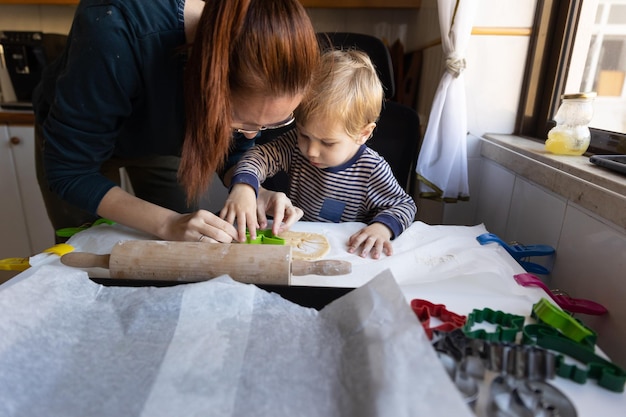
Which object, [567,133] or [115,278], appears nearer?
[115,278]

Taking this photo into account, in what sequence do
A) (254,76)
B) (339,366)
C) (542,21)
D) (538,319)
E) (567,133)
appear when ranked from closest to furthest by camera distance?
(339,366), (538,319), (254,76), (567,133), (542,21)

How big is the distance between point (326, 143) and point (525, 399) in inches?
25.7

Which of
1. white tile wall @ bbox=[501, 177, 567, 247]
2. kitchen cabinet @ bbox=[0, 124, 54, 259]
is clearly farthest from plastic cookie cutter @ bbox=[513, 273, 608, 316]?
kitchen cabinet @ bbox=[0, 124, 54, 259]

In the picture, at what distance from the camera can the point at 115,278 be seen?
1.75 feet

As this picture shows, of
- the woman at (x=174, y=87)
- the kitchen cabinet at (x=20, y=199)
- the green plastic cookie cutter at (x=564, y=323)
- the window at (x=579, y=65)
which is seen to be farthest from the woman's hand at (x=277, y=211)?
the kitchen cabinet at (x=20, y=199)

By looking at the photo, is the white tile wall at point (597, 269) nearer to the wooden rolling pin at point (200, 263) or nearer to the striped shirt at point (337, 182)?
the striped shirt at point (337, 182)

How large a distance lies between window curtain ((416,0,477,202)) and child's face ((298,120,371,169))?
1.08ft

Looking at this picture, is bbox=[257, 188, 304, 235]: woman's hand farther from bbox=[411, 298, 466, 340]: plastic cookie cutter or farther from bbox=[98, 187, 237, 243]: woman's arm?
bbox=[411, 298, 466, 340]: plastic cookie cutter

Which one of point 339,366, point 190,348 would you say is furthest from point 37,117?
point 339,366

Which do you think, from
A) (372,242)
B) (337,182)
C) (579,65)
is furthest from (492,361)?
(579,65)

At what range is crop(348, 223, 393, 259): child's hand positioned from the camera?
0.70m

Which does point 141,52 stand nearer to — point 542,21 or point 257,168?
point 257,168

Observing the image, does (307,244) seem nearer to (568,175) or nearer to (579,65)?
(568,175)

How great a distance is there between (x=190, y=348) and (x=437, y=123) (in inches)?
39.1
